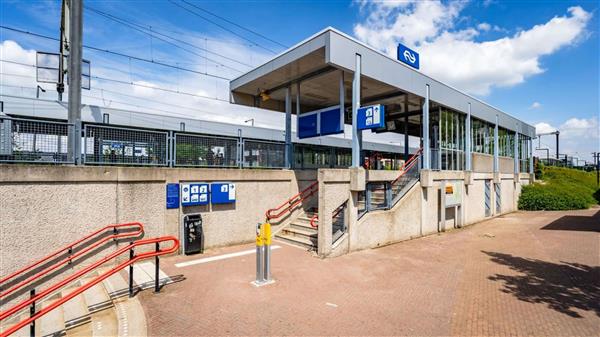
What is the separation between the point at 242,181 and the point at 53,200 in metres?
4.43

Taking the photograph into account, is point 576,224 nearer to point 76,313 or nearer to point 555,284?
point 555,284

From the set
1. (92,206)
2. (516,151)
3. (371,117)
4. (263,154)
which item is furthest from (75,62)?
(516,151)

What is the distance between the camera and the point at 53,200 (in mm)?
6105

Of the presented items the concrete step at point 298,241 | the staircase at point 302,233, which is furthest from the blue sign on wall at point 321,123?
the concrete step at point 298,241

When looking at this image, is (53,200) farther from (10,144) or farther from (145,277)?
(145,277)

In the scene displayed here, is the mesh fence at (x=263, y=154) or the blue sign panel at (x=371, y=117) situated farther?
the mesh fence at (x=263, y=154)

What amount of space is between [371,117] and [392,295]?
499cm

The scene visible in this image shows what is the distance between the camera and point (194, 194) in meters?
8.10

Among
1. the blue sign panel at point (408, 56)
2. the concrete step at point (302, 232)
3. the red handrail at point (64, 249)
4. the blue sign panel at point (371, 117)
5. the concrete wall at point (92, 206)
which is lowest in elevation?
the concrete step at point (302, 232)

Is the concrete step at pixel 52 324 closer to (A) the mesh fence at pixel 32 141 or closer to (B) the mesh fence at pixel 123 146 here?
(A) the mesh fence at pixel 32 141

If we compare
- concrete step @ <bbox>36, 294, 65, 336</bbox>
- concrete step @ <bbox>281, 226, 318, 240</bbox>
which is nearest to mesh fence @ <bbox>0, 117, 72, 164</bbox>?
concrete step @ <bbox>36, 294, 65, 336</bbox>

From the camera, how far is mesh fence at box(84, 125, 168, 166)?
23.2ft

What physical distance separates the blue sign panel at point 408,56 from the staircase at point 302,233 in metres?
6.39

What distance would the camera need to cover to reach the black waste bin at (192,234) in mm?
7848
